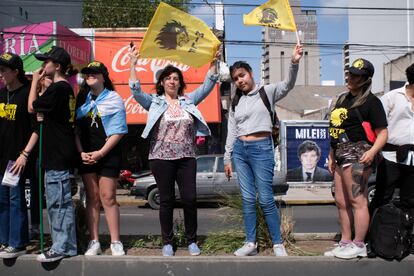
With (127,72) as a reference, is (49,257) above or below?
below

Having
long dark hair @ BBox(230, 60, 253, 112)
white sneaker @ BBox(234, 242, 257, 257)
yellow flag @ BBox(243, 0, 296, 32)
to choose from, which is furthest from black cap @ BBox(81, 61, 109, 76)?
white sneaker @ BBox(234, 242, 257, 257)

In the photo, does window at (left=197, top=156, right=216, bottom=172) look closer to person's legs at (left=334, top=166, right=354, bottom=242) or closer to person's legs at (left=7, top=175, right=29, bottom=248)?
person's legs at (left=334, top=166, right=354, bottom=242)

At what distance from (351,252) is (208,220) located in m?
6.22

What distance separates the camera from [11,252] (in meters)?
4.45

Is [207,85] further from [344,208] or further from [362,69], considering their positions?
[344,208]

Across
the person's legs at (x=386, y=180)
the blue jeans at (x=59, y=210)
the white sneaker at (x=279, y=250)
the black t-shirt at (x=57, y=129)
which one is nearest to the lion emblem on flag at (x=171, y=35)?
the black t-shirt at (x=57, y=129)

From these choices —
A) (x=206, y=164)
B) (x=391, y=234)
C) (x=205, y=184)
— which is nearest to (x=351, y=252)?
(x=391, y=234)

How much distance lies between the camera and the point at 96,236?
472 centimetres

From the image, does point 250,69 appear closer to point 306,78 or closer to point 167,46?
point 167,46

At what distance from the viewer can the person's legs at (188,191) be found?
4652mm

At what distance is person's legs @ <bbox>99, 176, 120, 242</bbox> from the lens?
4559 millimetres

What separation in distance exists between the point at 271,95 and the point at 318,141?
1483cm

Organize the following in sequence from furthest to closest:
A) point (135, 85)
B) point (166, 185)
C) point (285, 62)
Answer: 1. point (285, 62)
2. point (135, 85)
3. point (166, 185)

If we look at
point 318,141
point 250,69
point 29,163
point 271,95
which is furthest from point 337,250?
point 318,141
